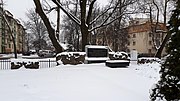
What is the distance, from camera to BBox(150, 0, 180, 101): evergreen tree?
18.6ft

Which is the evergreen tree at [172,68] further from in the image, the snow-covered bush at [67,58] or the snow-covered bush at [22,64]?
the snow-covered bush at [22,64]

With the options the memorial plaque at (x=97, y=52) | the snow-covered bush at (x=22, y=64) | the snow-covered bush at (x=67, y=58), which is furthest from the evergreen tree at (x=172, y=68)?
the memorial plaque at (x=97, y=52)

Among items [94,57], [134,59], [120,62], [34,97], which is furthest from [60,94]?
[134,59]

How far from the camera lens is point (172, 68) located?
5.72m

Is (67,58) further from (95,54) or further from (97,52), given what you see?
(97,52)

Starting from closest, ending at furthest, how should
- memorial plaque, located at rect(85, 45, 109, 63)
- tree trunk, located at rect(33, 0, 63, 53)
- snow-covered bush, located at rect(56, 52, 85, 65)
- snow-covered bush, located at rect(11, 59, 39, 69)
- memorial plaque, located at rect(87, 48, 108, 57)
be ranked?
snow-covered bush, located at rect(11, 59, 39, 69) → snow-covered bush, located at rect(56, 52, 85, 65) → tree trunk, located at rect(33, 0, 63, 53) → memorial plaque, located at rect(85, 45, 109, 63) → memorial plaque, located at rect(87, 48, 108, 57)

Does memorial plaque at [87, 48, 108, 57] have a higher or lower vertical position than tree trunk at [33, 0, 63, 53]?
lower

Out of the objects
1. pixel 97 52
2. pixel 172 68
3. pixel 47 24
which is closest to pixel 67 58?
pixel 97 52

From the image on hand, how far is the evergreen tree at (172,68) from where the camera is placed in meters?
5.66

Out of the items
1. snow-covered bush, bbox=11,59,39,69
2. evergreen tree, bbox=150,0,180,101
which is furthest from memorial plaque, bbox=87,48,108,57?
evergreen tree, bbox=150,0,180,101

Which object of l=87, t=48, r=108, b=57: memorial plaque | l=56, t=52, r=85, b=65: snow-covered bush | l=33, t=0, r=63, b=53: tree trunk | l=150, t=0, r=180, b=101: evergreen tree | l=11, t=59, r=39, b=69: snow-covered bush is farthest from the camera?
l=87, t=48, r=108, b=57: memorial plaque

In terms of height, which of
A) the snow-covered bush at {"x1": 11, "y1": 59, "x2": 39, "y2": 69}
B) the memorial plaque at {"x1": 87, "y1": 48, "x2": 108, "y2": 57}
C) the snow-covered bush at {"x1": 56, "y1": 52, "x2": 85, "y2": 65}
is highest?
the memorial plaque at {"x1": 87, "y1": 48, "x2": 108, "y2": 57}

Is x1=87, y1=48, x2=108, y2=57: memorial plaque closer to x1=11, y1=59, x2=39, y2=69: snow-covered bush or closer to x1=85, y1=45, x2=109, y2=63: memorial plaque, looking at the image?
x1=85, y1=45, x2=109, y2=63: memorial plaque

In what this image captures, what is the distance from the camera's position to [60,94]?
8430 mm
